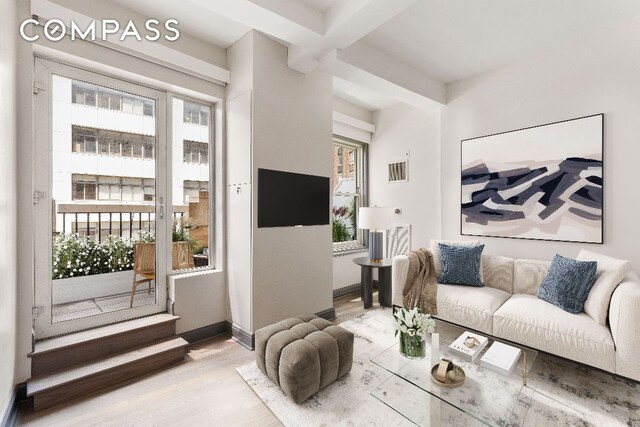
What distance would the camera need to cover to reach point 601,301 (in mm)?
2242

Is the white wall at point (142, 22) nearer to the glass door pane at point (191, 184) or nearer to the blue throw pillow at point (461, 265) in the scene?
the glass door pane at point (191, 184)

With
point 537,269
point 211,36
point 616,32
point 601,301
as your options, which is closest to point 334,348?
point 601,301

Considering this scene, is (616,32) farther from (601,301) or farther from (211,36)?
(211,36)

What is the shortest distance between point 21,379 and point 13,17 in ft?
7.97

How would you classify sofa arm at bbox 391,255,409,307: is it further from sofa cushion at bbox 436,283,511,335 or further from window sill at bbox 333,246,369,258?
window sill at bbox 333,246,369,258

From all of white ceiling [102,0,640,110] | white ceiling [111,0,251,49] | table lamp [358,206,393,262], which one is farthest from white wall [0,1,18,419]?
table lamp [358,206,393,262]

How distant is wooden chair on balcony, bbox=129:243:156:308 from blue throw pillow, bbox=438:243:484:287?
117 inches

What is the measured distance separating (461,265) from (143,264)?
3213 millimetres

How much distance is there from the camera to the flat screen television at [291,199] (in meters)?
2.95

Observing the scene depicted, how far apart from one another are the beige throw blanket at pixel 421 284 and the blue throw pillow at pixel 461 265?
0.47 ft

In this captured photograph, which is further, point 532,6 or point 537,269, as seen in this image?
point 537,269

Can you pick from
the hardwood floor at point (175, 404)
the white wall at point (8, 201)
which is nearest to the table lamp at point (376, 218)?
the hardwood floor at point (175, 404)

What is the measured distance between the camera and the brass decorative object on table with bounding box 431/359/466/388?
1722 millimetres

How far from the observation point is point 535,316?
239 centimetres
